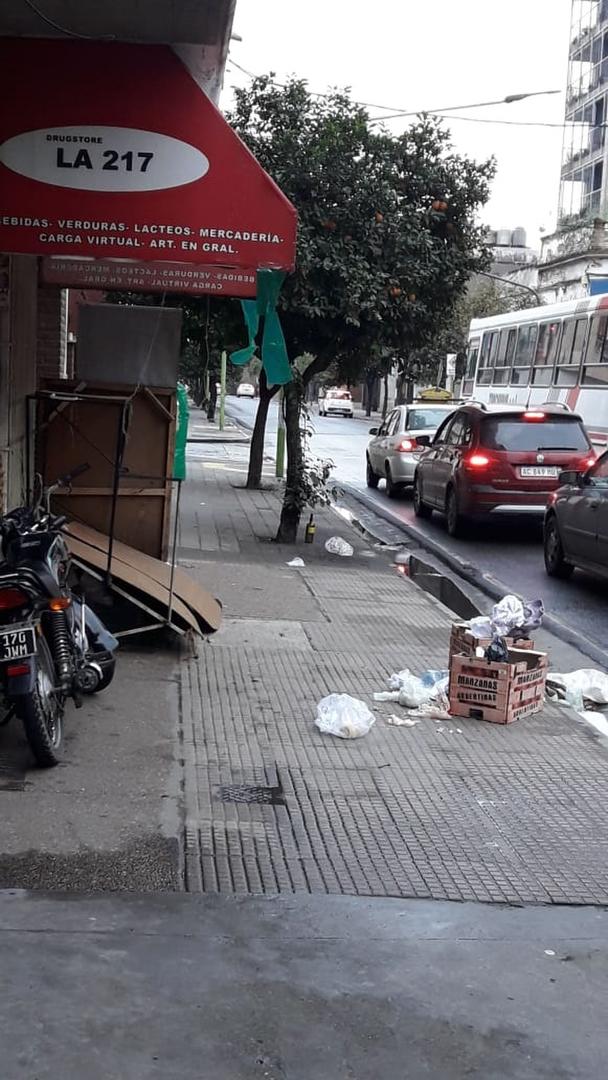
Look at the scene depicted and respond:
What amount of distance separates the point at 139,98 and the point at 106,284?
10.4ft

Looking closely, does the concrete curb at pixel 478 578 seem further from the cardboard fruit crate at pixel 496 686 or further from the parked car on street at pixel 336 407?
the parked car on street at pixel 336 407

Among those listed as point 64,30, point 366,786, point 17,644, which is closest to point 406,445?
point 64,30

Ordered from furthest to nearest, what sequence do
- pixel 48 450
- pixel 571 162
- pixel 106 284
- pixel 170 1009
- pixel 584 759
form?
pixel 571 162
pixel 106 284
pixel 48 450
pixel 584 759
pixel 170 1009

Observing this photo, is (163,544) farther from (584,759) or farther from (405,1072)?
(405,1072)

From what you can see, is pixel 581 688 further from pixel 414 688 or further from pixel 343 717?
Answer: pixel 343 717

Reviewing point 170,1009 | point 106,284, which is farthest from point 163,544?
point 170,1009

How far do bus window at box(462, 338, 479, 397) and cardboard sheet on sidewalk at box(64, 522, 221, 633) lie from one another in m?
19.7

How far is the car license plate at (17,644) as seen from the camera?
209 inches

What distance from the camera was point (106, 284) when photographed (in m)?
10.4

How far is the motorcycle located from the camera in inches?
210

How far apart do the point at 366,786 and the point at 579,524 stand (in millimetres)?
6941

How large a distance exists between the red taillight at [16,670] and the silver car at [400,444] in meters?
15.2

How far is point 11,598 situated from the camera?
5402mm

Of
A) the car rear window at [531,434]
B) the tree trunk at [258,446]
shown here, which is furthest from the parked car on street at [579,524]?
the tree trunk at [258,446]
